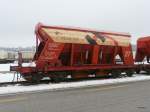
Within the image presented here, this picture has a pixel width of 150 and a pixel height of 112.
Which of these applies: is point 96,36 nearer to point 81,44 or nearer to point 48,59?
point 81,44

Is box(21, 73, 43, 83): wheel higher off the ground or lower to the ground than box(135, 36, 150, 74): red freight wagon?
lower

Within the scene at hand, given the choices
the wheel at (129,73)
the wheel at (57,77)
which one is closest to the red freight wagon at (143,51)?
the wheel at (129,73)

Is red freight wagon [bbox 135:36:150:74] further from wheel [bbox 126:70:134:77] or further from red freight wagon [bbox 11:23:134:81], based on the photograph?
red freight wagon [bbox 11:23:134:81]

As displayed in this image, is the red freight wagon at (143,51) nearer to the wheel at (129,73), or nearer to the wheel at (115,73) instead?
the wheel at (129,73)

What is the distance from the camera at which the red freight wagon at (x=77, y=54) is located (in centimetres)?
2061

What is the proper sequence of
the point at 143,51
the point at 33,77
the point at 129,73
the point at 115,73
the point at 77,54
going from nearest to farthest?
1. the point at 33,77
2. the point at 77,54
3. the point at 115,73
4. the point at 129,73
5. the point at 143,51

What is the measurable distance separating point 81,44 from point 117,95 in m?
8.23

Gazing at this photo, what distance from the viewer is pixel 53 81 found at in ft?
69.7

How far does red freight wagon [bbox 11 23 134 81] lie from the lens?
20.6m

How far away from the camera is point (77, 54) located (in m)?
22.8

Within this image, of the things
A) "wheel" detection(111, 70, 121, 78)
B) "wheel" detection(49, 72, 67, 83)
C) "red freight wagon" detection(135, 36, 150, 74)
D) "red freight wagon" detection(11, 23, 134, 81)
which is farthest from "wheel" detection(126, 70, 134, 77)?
"wheel" detection(49, 72, 67, 83)

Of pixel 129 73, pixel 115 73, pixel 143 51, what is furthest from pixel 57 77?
pixel 143 51

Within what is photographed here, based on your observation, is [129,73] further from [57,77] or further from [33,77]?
[33,77]

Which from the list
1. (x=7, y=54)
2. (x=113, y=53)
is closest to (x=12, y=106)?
(x=113, y=53)
